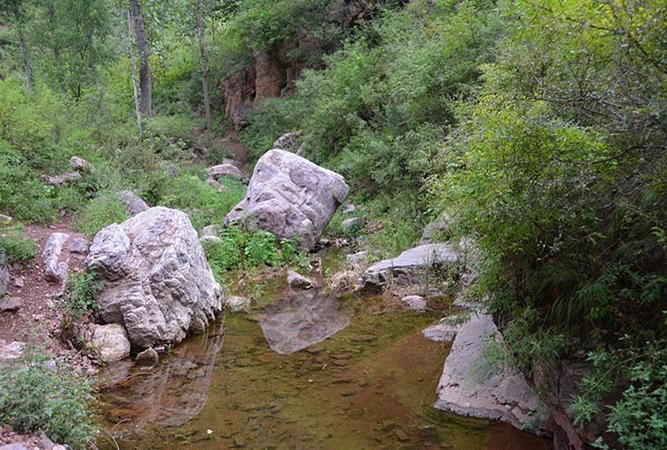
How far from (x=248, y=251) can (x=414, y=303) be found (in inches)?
167

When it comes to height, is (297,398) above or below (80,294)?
below

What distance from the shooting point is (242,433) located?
17.7 ft

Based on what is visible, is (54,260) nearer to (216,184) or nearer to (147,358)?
(147,358)

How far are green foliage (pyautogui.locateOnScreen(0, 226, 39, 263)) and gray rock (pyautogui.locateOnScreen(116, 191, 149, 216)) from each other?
273 centimetres

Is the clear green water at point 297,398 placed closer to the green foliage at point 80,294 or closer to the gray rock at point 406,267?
the green foliage at point 80,294

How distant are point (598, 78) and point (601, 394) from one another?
2.19 metres

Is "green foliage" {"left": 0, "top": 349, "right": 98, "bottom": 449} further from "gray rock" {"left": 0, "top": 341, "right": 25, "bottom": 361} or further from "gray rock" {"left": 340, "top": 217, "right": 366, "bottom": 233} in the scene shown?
"gray rock" {"left": 340, "top": 217, "right": 366, "bottom": 233}

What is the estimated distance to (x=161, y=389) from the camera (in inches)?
254

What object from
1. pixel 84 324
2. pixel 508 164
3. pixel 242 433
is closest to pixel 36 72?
pixel 84 324

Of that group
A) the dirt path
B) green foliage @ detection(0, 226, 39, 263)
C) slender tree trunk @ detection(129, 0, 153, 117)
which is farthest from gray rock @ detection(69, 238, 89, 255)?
slender tree trunk @ detection(129, 0, 153, 117)

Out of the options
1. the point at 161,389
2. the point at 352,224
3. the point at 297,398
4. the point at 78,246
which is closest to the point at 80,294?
the point at 78,246

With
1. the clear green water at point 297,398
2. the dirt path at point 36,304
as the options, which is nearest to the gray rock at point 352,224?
the clear green water at point 297,398

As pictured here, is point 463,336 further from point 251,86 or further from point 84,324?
Answer: point 251,86

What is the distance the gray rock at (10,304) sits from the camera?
679 cm
